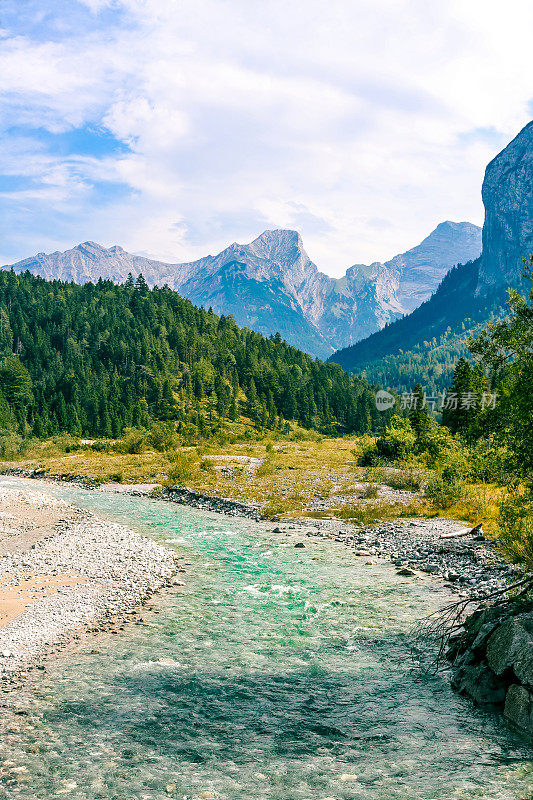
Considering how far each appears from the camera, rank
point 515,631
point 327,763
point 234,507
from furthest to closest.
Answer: point 234,507, point 515,631, point 327,763

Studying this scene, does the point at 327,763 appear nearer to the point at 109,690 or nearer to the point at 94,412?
the point at 109,690

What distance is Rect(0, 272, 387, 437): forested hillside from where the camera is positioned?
132 m

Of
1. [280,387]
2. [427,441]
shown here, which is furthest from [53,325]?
[427,441]

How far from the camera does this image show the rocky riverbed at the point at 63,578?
15.5 m

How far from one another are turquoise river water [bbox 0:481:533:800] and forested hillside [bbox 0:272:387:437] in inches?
3743

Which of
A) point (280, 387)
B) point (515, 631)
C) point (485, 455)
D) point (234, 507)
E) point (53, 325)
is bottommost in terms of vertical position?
point (234, 507)

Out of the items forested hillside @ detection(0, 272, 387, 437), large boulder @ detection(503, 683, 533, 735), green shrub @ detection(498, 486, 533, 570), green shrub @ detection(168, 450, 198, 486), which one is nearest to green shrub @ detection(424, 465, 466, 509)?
green shrub @ detection(498, 486, 533, 570)

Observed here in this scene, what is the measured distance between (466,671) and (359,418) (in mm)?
146885

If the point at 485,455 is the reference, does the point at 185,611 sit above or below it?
below

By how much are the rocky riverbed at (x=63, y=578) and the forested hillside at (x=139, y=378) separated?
80.5m

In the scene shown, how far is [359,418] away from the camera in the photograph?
15750 cm

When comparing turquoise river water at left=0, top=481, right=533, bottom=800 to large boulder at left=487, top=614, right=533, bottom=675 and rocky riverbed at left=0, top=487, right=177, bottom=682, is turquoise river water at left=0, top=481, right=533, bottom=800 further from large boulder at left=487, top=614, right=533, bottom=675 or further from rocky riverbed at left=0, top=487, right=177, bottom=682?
rocky riverbed at left=0, top=487, right=177, bottom=682

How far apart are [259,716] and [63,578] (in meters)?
12.7

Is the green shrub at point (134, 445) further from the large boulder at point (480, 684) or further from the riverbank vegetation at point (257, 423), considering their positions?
the large boulder at point (480, 684)
